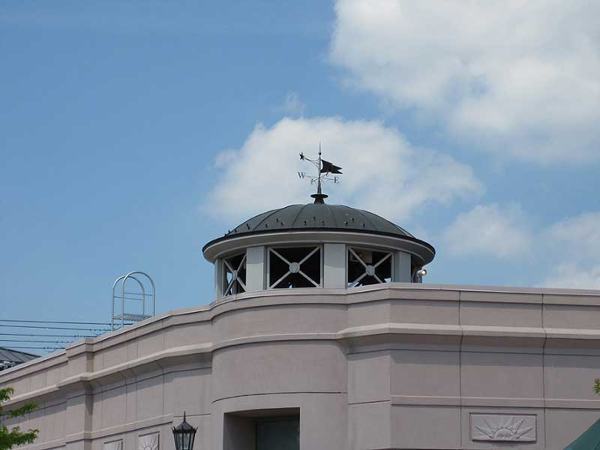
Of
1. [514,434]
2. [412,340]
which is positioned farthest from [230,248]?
[514,434]

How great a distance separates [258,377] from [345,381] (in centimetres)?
229

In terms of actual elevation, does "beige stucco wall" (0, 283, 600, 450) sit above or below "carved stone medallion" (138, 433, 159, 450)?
above

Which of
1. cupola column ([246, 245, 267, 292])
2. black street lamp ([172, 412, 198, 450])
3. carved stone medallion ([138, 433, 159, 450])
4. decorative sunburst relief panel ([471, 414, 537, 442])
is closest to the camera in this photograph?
black street lamp ([172, 412, 198, 450])

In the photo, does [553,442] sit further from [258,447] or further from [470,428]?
[258,447]

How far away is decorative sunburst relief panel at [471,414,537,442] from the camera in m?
33.2

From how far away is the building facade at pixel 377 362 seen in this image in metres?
33.2

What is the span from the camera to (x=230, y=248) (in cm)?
3825

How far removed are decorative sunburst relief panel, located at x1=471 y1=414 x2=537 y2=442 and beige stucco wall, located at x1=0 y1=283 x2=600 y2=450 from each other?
9cm

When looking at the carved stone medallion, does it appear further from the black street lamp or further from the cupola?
→ the black street lamp

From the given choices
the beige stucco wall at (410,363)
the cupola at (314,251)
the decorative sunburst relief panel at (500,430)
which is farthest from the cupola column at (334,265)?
the decorative sunburst relief panel at (500,430)

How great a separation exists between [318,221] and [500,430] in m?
8.27

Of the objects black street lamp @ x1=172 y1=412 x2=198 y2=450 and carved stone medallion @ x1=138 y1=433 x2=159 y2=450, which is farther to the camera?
carved stone medallion @ x1=138 y1=433 x2=159 y2=450

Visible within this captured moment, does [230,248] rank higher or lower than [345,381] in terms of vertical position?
higher

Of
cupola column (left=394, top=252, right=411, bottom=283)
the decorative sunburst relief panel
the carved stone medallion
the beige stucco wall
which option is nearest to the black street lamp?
the beige stucco wall
